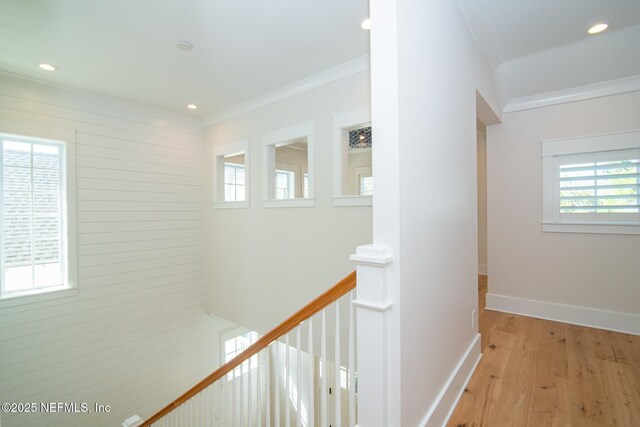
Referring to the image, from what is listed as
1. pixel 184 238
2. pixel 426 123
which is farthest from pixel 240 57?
pixel 184 238

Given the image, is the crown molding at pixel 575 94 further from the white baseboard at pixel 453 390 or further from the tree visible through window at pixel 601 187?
the white baseboard at pixel 453 390

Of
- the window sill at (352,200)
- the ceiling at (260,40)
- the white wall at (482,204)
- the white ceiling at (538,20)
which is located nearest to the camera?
the white ceiling at (538,20)

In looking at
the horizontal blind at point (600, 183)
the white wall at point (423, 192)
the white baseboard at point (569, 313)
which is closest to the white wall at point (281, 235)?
the white wall at point (423, 192)

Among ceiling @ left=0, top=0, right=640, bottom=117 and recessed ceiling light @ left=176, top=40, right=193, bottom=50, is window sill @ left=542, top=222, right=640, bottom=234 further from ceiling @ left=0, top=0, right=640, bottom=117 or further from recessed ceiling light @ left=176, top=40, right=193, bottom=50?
recessed ceiling light @ left=176, top=40, right=193, bottom=50

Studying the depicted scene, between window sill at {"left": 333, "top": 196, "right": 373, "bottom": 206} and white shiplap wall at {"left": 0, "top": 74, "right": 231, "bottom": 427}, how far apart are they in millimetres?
2767

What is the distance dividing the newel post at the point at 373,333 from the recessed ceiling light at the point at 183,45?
2.55 metres

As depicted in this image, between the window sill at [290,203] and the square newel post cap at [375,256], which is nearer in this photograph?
the square newel post cap at [375,256]

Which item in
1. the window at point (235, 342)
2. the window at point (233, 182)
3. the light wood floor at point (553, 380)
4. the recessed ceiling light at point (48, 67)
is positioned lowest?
the window at point (235, 342)

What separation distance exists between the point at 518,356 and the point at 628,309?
1.39 metres

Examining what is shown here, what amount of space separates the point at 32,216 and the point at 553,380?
5273 mm

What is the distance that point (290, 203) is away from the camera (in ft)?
11.4

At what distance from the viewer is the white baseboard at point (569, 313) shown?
2.73 metres

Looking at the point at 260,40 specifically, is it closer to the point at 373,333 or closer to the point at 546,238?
the point at 373,333

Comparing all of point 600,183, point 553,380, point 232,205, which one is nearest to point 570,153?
point 600,183
